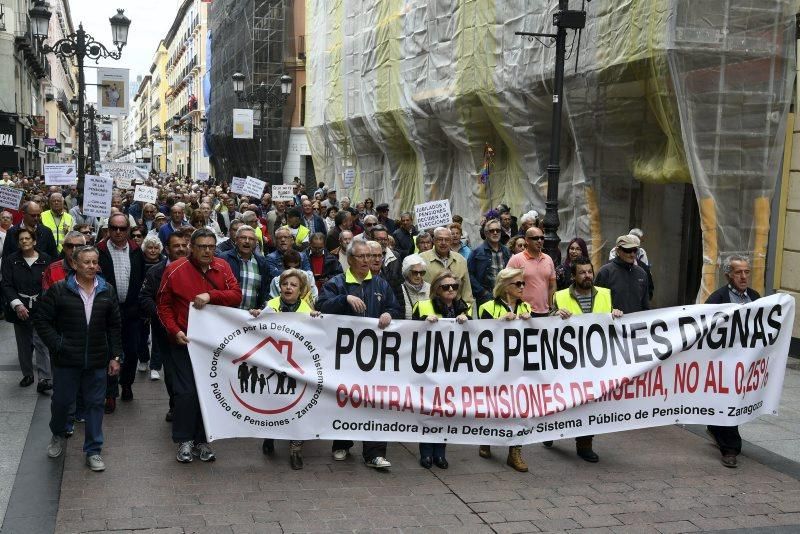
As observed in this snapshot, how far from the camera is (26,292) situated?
9039mm

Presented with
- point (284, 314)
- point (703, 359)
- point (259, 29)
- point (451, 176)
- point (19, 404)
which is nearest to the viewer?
point (284, 314)

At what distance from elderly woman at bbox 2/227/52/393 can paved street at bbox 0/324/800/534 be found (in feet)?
3.63

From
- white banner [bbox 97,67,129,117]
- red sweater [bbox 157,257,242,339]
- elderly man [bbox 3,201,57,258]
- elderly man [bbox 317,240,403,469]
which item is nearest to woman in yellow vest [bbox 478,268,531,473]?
elderly man [bbox 317,240,403,469]

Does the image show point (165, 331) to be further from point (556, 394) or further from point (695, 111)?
point (695, 111)

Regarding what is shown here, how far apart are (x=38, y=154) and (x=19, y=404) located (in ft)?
168

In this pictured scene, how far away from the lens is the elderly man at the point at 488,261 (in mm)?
9922

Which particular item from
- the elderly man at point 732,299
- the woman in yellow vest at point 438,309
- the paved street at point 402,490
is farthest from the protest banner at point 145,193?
the elderly man at point 732,299

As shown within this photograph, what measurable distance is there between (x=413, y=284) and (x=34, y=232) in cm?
448

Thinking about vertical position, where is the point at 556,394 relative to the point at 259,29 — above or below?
below

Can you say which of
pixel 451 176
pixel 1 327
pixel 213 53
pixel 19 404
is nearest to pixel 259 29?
pixel 213 53

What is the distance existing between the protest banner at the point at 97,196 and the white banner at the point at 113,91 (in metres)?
8.78

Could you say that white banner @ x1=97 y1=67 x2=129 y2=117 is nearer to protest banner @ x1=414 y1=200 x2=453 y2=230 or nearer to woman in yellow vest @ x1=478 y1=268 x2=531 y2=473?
protest banner @ x1=414 y1=200 x2=453 y2=230

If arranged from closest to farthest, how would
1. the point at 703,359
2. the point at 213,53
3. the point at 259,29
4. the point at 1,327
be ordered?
the point at 703,359
the point at 1,327
the point at 259,29
the point at 213,53

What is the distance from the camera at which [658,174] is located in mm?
13164
